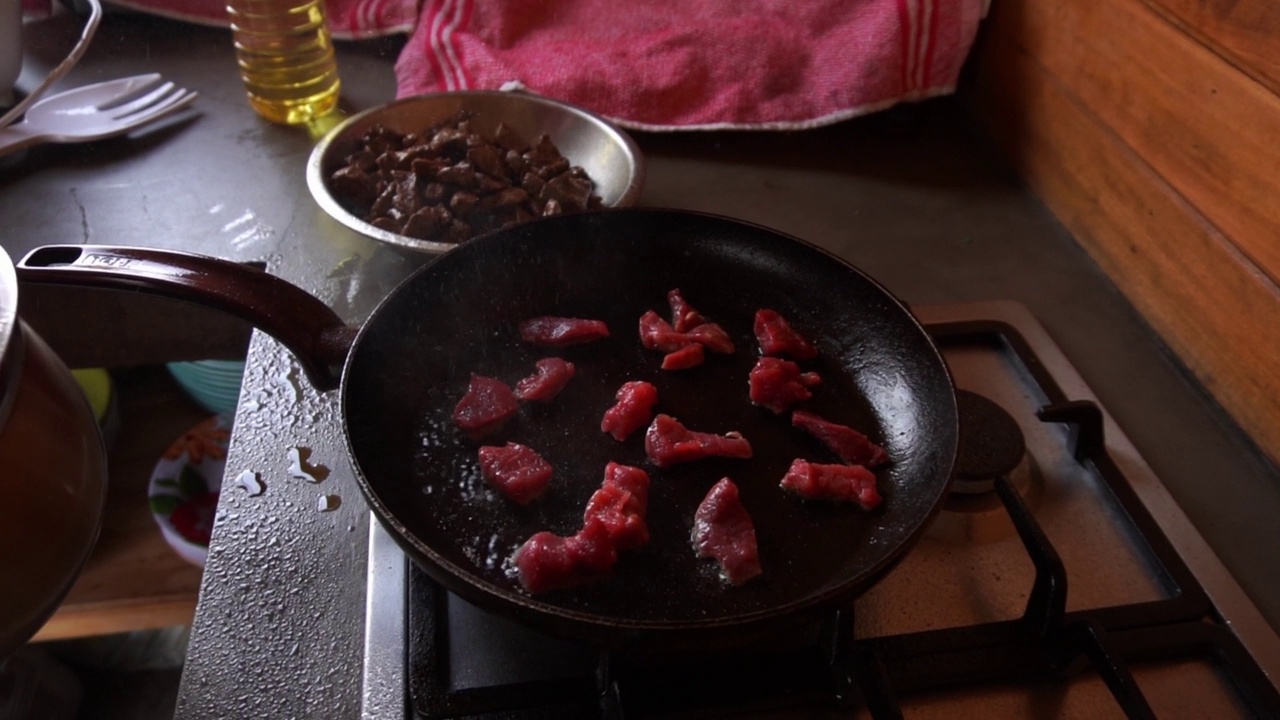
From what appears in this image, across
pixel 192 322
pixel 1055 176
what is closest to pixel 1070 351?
pixel 1055 176

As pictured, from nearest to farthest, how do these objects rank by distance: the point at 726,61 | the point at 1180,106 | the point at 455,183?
1. the point at 1180,106
2. the point at 455,183
3. the point at 726,61

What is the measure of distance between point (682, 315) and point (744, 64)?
70 cm

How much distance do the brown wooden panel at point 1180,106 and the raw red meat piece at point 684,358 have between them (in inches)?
25.8

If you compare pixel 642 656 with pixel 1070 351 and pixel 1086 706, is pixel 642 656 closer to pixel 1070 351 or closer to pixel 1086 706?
pixel 1086 706

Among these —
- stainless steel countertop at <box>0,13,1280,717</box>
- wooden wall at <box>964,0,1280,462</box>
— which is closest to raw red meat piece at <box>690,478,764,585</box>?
stainless steel countertop at <box>0,13,1280,717</box>

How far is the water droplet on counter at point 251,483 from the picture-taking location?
888mm

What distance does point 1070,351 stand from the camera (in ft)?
3.80

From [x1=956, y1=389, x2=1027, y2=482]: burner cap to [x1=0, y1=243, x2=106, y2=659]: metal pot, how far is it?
789mm

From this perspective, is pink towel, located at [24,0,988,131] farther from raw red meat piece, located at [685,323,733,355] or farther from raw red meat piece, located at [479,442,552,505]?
raw red meat piece, located at [479,442,552,505]

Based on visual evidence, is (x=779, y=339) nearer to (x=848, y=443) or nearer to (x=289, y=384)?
(x=848, y=443)

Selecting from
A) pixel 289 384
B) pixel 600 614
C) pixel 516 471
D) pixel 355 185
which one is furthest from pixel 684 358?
pixel 355 185

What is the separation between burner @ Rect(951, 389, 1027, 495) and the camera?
0.87 metres

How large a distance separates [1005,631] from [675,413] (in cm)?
37

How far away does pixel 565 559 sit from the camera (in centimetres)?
71
